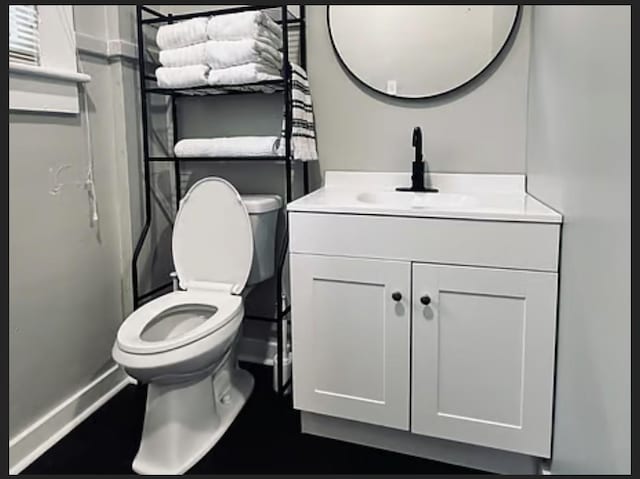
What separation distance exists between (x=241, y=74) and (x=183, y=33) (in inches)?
12.3

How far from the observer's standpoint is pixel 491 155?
6.16ft

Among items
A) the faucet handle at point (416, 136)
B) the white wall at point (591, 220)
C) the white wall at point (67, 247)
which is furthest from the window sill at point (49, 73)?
the white wall at point (591, 220)

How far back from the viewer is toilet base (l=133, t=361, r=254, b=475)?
5.21 feet

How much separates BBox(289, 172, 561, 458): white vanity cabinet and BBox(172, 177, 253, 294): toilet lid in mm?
317

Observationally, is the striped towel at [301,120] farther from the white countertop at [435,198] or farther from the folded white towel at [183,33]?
the folded white towel at [183,33]

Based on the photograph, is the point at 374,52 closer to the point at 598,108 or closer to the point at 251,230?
the point at 251,230

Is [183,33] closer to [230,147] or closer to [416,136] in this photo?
[230,147]

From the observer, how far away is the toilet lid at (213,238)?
6.16 ft

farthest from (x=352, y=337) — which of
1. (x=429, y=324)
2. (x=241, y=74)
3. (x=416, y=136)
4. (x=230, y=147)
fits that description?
(x=241, y=74)

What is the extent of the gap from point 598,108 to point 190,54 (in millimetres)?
1447

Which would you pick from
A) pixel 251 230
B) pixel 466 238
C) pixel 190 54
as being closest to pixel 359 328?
pixel 466 238

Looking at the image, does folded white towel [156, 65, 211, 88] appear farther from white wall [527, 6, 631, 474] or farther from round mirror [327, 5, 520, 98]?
white wall [527, 6, 631, 474]

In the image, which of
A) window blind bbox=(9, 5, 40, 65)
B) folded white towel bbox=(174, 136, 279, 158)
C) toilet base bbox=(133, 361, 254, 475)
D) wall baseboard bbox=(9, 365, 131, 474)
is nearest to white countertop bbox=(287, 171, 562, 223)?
folded white towel bbox=(174, 136, 279, 158)

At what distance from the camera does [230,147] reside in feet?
6.32
